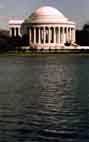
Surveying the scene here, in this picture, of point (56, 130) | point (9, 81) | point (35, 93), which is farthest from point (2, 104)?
point (9, 81)

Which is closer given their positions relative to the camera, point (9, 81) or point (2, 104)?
point (2, 104)

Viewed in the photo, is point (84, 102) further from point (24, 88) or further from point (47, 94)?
point (24, 88)

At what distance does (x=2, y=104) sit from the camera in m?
39.3

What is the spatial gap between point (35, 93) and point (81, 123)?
14.5 m

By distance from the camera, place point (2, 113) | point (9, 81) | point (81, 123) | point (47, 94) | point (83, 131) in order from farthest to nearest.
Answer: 1. point (9, 81)
2. point (47, 94)
3. point (2, 113)
4. point (81, 123)
5. point (83, 131)

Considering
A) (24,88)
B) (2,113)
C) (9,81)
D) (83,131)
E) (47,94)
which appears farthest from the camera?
(9,81)

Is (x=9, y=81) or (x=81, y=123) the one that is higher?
(x=81, y=123)

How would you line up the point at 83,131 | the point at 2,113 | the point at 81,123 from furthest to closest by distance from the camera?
the point at 2,113, the point at 81,123, the point at 83,131

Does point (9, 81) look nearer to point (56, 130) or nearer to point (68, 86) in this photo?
point (68, 86)

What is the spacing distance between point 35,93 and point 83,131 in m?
16.7

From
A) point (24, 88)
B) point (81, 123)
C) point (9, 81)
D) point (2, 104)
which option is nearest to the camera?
point (81, 123)

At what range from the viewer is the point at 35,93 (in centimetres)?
4591

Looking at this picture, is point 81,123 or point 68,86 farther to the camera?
point 68,86

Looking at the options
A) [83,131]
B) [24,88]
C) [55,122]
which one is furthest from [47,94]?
[83,131]
